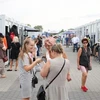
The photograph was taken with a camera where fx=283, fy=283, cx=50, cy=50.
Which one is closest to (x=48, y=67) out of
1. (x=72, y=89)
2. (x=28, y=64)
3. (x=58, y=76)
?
(x=58, y=76)

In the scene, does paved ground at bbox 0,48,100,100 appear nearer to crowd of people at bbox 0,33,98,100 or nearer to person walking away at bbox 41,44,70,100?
crowd of people at bbox 0,33,98,100

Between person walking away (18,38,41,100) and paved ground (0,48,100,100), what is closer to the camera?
person walking away (18,38,41,100)

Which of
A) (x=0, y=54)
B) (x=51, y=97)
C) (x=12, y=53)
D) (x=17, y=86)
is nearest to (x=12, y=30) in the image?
(x=12, y=53)

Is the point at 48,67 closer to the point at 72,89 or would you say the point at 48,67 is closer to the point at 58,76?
the point at 58,76

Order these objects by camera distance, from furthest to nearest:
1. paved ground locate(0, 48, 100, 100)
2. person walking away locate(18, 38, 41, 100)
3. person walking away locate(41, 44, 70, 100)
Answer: paved ground locate(0, 48, 100, 100) < person walking away locate(18, 38, 41, 100) < person walking away locate(41, 44, 70, 100)

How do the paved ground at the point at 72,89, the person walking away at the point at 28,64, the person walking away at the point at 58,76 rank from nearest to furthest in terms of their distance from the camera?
1. the person walking away at the point at 58,76
2. the person walking away at the point at 28,64
3. the paved ground at the point at 72,89

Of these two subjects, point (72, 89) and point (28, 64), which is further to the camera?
point (72, 89)

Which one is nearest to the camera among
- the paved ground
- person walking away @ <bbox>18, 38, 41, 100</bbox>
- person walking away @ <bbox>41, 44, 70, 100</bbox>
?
person walking away @ <bbox>41, 44, 70, 100</bbox>

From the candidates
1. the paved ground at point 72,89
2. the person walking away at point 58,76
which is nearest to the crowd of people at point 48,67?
the person walking away at point 58,76

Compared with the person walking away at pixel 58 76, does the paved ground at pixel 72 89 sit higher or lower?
lower

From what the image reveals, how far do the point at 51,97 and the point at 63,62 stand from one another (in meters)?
0.56

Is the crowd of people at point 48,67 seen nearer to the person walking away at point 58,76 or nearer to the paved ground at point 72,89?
the person walking away at point 58,76

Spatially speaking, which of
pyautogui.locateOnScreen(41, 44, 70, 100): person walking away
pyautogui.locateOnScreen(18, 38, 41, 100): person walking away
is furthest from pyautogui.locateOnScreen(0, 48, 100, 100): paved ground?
pyautogui.locateOnScreen(41, 44, 70, 100): person walking away

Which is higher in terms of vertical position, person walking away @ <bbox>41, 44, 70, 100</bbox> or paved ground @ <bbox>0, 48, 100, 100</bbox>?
person walking away @ <bbox>41, 44, 70, 100</bbox>
